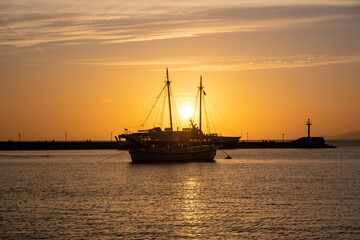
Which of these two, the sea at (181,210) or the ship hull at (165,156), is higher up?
the ship hull at (165,156)

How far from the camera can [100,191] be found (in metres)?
64.6

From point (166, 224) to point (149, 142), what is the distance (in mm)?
84797

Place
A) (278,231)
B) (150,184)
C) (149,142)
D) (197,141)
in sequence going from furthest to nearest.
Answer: (197,141) → (149,142) → (150,184) → (278,231)

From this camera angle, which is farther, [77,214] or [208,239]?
[77,214]

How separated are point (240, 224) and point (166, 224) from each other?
598 cm

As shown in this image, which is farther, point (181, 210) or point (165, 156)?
point (165, 156)

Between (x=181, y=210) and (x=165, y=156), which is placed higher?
(x=165, y=156)

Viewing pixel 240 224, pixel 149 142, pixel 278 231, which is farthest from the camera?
pixel 149 142

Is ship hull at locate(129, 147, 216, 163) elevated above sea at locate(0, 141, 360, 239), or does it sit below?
above

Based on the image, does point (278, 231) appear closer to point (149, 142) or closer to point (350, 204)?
point (350, 204)

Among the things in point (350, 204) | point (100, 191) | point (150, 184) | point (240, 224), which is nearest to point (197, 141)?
point (150, 184)

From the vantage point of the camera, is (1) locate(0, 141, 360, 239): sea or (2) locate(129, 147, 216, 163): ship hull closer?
(1) locate(0, 141, 360, 239): sea

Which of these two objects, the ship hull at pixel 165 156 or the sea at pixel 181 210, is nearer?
the sea at pixel 181 210

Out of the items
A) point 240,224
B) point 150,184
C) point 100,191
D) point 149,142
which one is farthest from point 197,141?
point 240,224
